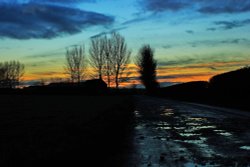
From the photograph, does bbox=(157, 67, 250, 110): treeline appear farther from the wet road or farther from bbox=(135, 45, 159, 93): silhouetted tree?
bbox=(135, 45, 159, 93): silhouetted tree

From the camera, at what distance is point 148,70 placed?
4552 inches

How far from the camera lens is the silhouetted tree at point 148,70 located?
115000 mm

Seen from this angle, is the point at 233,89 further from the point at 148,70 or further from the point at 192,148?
the point at 148,70

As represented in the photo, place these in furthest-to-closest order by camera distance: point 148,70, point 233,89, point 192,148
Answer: point 148,70 < point 233,89 < point 192,148

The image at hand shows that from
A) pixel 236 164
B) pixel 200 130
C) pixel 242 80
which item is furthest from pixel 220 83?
pixel 236 164

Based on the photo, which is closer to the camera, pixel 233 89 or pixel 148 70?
pixel 233 89

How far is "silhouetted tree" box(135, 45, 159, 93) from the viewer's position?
11500cm

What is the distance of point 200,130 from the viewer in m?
14.6

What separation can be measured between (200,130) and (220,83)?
25.0 m

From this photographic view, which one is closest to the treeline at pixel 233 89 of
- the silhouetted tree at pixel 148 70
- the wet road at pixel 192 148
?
the wet road at pixel 192 148

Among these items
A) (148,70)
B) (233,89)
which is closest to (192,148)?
(233,89)

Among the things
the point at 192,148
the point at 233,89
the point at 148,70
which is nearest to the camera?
the point at 192,148

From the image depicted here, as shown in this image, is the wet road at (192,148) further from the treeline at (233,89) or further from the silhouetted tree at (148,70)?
the silhouetted tree at (148,70)

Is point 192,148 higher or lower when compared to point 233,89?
lower
